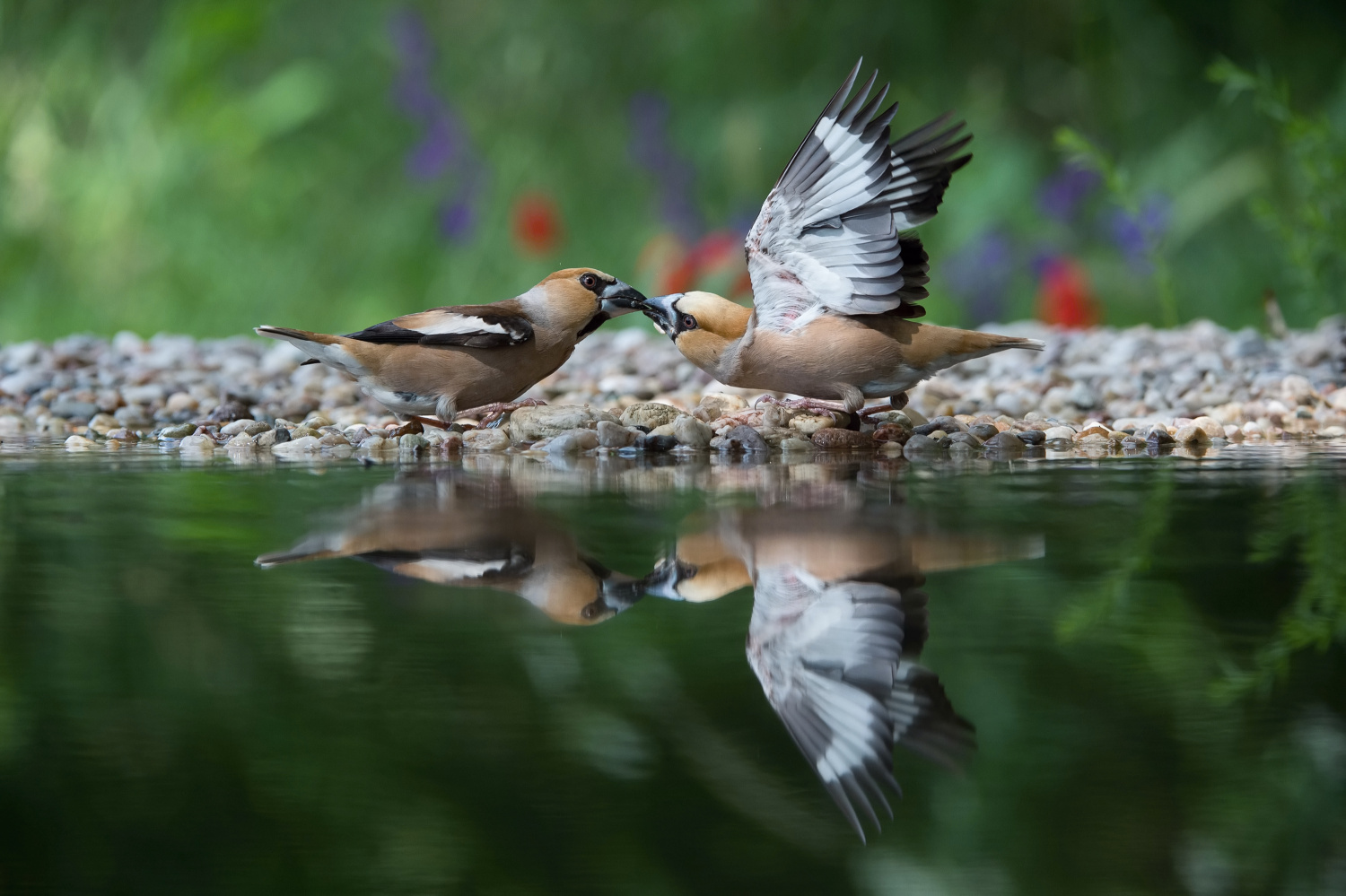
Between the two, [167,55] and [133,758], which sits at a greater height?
[167,55]

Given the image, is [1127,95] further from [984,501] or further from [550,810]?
[550,810]

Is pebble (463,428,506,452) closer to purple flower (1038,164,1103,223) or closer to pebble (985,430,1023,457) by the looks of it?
pebble (985,430,1023,457)

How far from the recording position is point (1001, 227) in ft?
24.6

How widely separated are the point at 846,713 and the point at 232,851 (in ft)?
1.75

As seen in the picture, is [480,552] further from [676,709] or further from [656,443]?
[656,443]

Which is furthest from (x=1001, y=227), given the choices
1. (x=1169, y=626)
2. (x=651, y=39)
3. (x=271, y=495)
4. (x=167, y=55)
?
(x=1169, y=626)

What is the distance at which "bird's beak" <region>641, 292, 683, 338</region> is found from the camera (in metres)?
4.25

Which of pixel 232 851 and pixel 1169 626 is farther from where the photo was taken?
pixel 1169 626

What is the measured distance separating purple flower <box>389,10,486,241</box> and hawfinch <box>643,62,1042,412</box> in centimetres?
363

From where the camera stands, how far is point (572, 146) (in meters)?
7.71

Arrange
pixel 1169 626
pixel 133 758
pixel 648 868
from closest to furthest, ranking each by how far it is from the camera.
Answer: pixel 648 868 → pixel 133 758 → pixel 1169 626

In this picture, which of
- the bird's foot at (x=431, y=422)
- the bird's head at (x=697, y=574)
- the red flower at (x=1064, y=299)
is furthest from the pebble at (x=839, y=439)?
the red flower at (x=1064, y=299)

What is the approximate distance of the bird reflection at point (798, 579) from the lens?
1209 mm

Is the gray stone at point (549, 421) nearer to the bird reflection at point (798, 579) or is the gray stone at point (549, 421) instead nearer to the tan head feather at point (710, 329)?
the tan head feather at point (710, 329)
